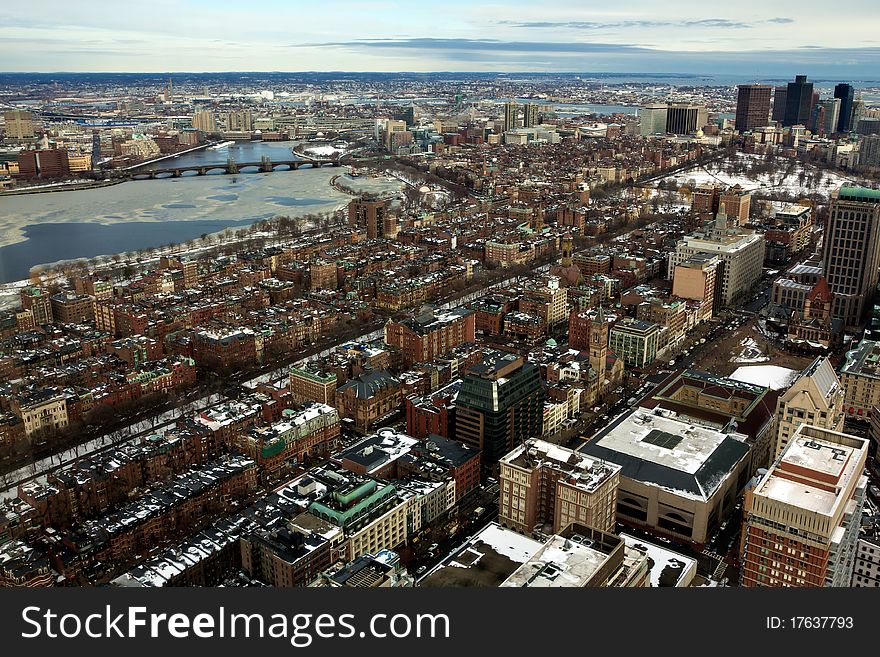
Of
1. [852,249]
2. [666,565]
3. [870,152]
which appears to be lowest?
[666,565]

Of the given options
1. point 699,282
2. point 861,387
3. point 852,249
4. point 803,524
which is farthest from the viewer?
point 699,282

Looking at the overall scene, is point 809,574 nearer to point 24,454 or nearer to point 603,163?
point 24,454

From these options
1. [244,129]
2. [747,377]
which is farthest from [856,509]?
[244,129]

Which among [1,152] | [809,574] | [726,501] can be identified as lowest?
[726,501]

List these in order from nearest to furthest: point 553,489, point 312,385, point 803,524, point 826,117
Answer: point 803,524
point 553,489
point 312,385
point 826,117

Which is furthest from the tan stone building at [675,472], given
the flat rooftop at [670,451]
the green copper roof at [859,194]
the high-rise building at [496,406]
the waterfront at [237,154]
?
the waterfront at [237,154]

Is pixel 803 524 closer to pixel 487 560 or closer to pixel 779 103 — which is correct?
pixel 487 560

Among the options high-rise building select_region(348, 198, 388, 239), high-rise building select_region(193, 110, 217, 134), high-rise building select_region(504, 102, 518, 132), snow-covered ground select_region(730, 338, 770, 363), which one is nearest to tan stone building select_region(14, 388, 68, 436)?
snow-covered ground select_region(730, 338, 770, 363)

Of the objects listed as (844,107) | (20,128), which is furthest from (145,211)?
(844,107)
